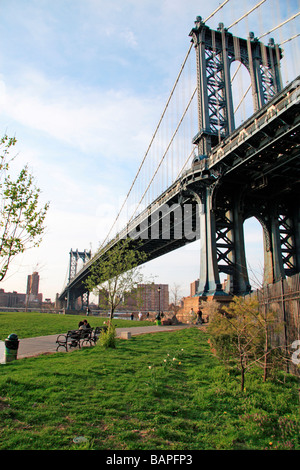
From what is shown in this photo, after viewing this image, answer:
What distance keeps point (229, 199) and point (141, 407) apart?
2653cm

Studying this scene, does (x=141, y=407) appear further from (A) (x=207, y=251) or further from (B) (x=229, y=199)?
(B) (x=229, y=199)

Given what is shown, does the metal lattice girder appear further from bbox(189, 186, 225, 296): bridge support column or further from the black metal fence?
the black metal fence

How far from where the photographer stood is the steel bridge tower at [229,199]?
27.0 m

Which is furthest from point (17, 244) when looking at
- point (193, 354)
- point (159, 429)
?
point (193, 354)

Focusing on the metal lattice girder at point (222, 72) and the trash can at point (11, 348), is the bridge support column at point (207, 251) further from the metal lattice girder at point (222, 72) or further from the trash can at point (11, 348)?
the trash can at point (11, 348)

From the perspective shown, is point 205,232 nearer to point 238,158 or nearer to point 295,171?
point 238,158

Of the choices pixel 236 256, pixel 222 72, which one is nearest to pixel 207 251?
pixel 236 256

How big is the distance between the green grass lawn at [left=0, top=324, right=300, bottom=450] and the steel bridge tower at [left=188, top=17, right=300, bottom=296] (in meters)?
17.4

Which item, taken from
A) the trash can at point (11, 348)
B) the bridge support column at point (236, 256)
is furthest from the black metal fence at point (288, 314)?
the bridge support column at point (236, 256)

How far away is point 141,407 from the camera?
221 inches

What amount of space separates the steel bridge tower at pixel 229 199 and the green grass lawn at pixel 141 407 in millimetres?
17368

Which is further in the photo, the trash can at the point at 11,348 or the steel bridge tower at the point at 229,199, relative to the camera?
the steel bridge tower at the point at 229,199

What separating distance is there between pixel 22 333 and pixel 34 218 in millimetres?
11954

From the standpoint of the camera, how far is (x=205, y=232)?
27234 millimetres
